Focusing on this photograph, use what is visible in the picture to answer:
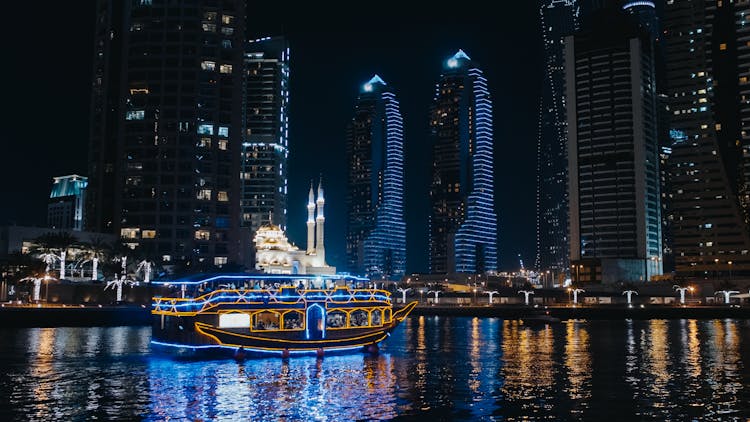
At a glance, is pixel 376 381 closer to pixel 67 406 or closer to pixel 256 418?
pixel 256 418

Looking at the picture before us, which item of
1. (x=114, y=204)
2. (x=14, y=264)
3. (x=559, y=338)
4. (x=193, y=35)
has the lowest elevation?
(x=559, y=338)

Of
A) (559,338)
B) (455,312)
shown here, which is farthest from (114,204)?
Answer: (559,338)

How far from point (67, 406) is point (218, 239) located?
108327 mm

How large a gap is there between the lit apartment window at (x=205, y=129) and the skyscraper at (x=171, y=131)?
0.66 feet

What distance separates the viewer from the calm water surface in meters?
36.2

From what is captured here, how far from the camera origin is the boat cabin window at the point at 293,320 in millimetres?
57250

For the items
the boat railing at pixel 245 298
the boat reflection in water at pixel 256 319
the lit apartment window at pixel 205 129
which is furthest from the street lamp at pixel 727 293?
the boat railing at pixel 245 298

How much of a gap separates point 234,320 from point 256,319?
1745 millimetres

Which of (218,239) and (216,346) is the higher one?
(218,239)

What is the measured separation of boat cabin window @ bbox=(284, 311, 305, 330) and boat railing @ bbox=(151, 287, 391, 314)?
106 centimetres

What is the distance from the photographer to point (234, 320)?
55000mm

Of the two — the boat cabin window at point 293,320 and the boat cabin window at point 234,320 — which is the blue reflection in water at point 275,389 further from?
the boat cabin window at point 234,320

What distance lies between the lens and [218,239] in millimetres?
144125

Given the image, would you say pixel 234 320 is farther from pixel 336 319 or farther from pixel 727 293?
pixel 727 293
